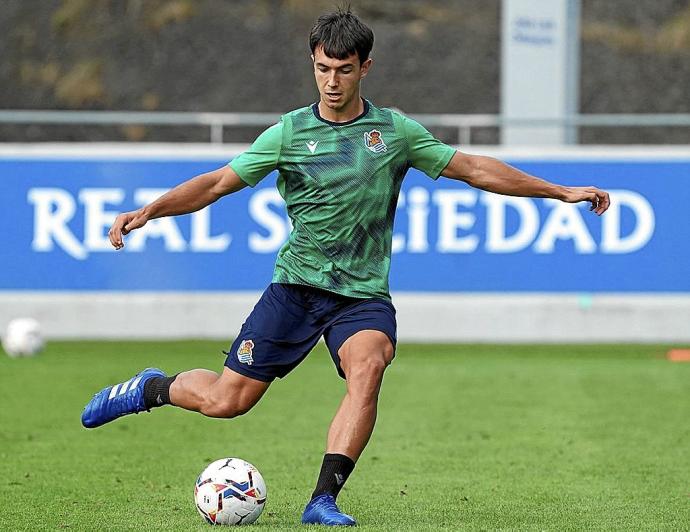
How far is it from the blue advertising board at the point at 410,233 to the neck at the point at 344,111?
32.4 feet

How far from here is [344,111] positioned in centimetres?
711

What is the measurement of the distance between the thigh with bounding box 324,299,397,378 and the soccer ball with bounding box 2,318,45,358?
9199 millimetres

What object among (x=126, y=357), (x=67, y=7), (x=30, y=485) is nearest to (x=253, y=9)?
(x=67, y=7)

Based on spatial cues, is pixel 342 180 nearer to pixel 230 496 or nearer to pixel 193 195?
pixel 193 195

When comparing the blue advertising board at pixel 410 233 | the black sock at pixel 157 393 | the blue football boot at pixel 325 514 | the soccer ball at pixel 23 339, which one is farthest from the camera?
the blue advertising board at pixel 410 233

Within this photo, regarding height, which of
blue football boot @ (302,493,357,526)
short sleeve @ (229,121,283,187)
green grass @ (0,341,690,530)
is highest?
short sleeve @ (229,121,283,187)

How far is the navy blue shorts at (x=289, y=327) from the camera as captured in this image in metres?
7.22

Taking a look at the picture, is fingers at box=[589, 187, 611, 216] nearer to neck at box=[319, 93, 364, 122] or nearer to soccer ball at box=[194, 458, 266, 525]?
neck at box=[319, 93, 364, 122]

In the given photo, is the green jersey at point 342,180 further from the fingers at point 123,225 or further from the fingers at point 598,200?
the fingers at point 598,200

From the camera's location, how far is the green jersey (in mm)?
7117

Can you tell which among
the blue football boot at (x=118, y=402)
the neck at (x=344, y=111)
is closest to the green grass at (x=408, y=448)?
the blue football boot at (x=118, y=402)

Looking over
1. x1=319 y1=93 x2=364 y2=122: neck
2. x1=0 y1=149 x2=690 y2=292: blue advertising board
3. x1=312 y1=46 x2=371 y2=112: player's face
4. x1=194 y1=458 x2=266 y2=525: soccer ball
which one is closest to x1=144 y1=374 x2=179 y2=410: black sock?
x1=194 y1=458 x2=266 y2=525: soccer ball

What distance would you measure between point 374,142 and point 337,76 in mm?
382

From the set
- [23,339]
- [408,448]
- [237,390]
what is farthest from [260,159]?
[23,339]
